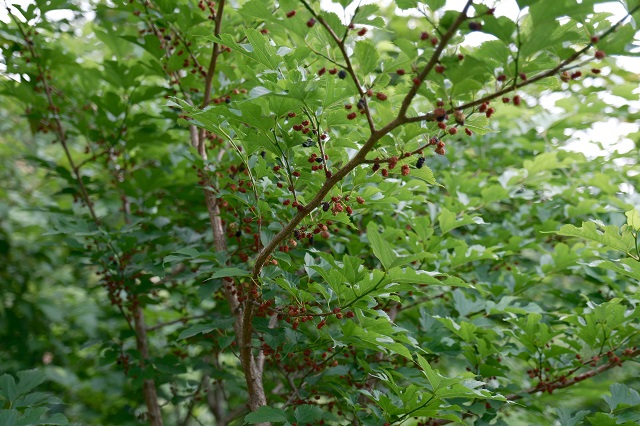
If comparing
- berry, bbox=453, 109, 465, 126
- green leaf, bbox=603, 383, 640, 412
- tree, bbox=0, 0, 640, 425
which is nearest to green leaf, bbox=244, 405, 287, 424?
tree, bbox=0, 0, 640, 425

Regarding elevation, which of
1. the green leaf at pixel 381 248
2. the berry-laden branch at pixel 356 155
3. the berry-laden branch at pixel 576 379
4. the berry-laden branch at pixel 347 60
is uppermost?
the berry-laden branch at pixel 347 60

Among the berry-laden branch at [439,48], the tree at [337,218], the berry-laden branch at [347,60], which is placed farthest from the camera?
the tree at [337,218]

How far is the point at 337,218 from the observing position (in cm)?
168

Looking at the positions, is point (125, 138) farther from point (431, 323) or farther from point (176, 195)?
point (431, 323)

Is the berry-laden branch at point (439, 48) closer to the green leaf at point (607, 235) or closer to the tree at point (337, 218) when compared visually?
the tree at point (337, 218)

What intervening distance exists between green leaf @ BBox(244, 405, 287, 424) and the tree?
0.01 metres

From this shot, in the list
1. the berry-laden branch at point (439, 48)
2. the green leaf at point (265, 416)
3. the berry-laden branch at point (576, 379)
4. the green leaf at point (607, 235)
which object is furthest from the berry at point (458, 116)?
the berry-laden branch at point (576, 379)

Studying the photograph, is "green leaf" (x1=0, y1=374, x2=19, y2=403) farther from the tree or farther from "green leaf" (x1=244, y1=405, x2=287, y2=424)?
"green leaf" (x1=244, y1=405, x2=287, y2=424)

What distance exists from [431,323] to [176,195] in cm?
151

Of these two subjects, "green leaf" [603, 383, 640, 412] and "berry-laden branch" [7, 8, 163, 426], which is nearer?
"green leaf" [603, 383, 640, 412]

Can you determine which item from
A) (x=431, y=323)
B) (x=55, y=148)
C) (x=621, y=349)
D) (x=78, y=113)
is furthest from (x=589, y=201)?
(x=55, y=148)

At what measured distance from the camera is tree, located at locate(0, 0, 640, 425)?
140cm

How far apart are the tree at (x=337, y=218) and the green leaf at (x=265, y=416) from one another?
0.01m

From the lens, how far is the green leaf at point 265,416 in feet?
5.60
